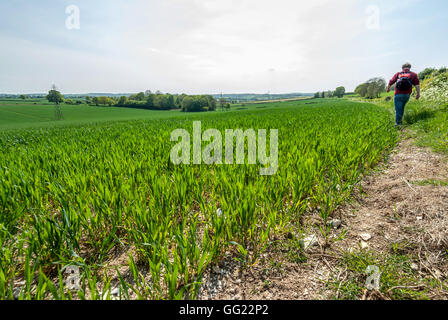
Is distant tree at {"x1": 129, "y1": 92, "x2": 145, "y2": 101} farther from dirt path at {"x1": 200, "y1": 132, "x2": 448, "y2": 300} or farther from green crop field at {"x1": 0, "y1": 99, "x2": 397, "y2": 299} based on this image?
dirt path at {"x1": 200, "y1": 132, "x2": 448, "y2": 300}

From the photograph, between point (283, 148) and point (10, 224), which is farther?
point (283, 148)

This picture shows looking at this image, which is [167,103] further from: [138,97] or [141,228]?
[141,228]

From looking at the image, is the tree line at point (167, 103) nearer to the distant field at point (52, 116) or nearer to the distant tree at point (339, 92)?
the distant field at point (52, 116)

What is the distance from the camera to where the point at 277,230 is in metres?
1.91

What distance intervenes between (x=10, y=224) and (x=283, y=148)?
13.8 ft

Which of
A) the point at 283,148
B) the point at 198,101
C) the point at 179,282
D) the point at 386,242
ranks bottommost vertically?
the point at 179,282

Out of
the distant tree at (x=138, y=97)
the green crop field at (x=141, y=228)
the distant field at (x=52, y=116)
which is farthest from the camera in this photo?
the distant tree at (x=138, y=97)

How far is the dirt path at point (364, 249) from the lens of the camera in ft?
4.64

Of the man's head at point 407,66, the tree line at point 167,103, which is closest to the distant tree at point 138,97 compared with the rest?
the tree line at point 167,103

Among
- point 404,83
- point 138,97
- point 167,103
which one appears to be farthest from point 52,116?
point 404,83

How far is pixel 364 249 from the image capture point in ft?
5.64
